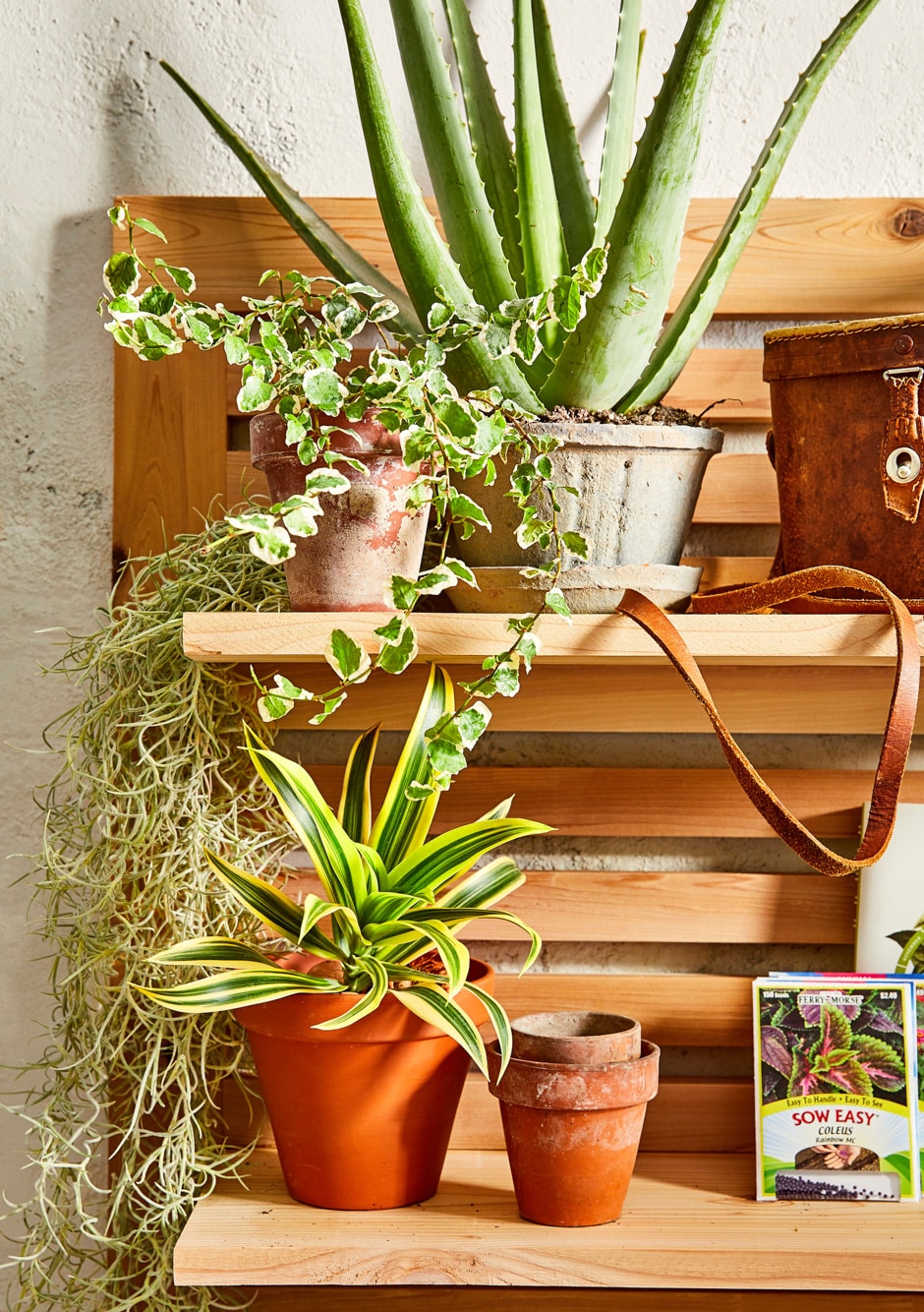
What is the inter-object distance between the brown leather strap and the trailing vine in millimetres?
388

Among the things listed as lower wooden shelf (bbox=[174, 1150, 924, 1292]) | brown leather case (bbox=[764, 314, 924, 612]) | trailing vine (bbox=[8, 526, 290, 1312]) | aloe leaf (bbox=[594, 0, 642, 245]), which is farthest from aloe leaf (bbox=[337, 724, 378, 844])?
aloe leaf (bbox=[594, 0, 642, 245])

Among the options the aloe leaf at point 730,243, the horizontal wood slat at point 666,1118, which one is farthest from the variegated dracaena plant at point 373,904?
the aloe leaf at point 730,243

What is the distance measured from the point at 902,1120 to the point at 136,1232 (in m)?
0.71

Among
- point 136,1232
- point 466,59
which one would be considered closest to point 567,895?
point 136,1232

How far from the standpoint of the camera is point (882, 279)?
120 centimetres

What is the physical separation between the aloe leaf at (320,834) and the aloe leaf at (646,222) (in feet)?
1.35

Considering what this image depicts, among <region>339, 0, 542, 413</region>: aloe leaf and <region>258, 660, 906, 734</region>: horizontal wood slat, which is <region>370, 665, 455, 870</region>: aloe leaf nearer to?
<region>258, 660, 906, 734</region>: horizontal wood slat

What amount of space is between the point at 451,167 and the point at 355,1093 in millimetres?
814

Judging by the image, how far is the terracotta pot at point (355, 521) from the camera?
91cm

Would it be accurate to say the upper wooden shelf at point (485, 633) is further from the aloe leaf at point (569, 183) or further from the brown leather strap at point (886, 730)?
the aloe leaf at point (569, 183)

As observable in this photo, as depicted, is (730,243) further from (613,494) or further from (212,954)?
(212,954)

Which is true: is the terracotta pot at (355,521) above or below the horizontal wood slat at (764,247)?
below

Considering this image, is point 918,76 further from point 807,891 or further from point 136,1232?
point 136,1232

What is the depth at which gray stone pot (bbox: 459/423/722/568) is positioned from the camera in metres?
0.94
